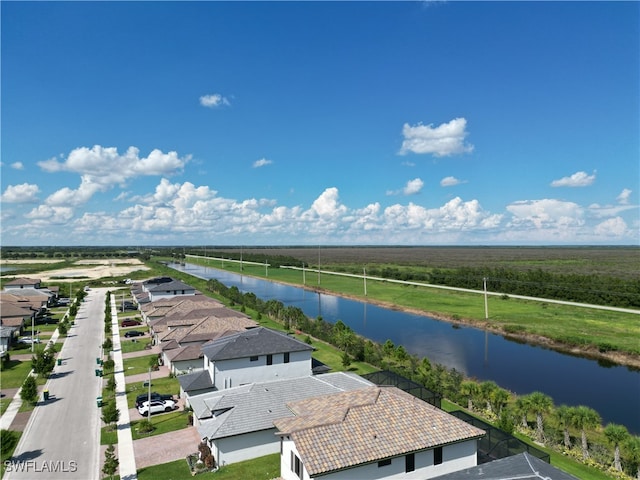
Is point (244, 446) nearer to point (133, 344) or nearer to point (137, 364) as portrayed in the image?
point (137, 364)

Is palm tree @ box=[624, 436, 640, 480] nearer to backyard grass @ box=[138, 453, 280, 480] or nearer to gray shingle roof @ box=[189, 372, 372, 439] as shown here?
gray shingle roof @ box=[189, 372, 372, 439]

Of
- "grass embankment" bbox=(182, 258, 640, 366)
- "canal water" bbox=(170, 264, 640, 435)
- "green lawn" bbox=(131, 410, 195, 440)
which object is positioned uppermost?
"green lawn" bbox=(131, 410, 195, 440)

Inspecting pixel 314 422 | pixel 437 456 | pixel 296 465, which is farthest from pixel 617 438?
pixel 296 465

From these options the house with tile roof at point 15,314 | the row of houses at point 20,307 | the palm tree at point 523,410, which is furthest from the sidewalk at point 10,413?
the palm tree at point 523,410

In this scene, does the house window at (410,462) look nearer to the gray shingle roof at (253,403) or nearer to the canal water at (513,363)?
the gray shingle roof at (253,403)

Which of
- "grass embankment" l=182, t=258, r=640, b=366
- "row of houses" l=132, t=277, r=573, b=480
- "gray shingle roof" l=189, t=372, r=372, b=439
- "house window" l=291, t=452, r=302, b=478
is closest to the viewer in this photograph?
"row of houses" l=132, t=277, r=573, b=480

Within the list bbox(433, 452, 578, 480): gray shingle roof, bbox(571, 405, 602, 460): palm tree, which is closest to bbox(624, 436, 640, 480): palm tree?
bbox(571, 405, 602, 460): palm tree
